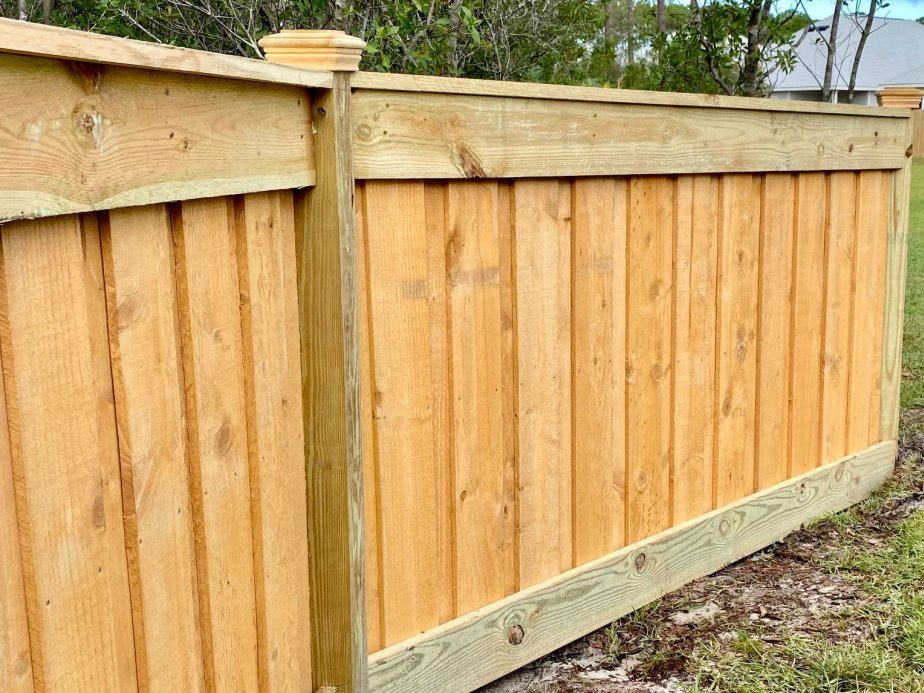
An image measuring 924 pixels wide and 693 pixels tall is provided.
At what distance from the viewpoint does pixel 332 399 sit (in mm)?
2268

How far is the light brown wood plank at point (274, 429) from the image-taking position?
2055 millimetres

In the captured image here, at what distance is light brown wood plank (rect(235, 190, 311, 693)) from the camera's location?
2.05 meters

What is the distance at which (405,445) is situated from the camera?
2.50 m

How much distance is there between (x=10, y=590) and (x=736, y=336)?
2.71 m

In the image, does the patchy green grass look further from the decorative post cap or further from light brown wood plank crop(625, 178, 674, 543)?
the decorative post cap

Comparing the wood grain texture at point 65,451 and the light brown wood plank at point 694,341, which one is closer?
the wood grain texture at point 65,451

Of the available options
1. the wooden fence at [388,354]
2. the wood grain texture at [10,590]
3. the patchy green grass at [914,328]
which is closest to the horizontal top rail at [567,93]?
the wooden fence at [388,354]

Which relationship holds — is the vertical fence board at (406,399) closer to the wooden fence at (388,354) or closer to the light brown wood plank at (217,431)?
the wooden fence at (388,354)

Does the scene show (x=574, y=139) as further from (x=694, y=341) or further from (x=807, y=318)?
(x=807, y=318)

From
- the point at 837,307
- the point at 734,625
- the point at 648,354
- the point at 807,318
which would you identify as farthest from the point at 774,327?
the point at 734,625

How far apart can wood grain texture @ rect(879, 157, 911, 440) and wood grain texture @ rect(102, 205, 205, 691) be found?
3.45 meters

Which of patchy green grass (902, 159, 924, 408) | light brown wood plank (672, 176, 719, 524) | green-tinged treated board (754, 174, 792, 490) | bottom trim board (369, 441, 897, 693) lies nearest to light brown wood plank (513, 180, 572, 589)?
bottom trim board (369, 441, 897, 693)

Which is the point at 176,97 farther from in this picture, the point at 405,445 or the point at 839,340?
the point at 839,340

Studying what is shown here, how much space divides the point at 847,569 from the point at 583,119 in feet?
6.35
